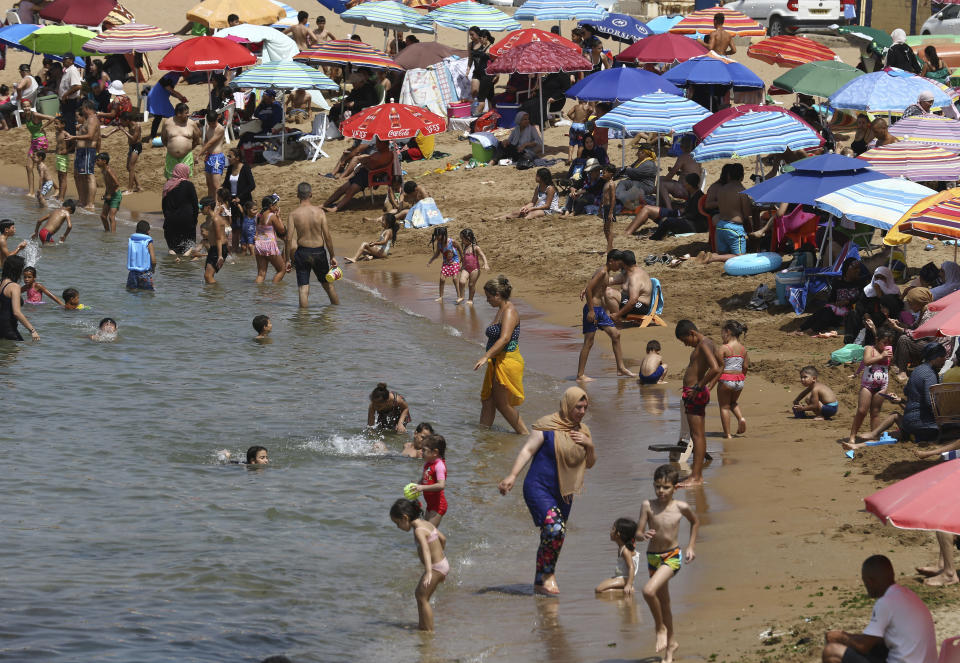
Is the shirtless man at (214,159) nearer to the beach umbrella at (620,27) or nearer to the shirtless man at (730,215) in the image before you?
the beach umbrella at (620,27)

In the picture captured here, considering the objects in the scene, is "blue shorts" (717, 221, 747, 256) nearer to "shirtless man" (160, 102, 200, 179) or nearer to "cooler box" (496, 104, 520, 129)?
"cooler box" (496, 104, 520, 129)

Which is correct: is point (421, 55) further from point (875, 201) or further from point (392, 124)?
point (875, 201)

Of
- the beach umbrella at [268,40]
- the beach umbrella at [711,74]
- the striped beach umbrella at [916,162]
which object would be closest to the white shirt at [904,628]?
the striped beach umbrella at [916,162]

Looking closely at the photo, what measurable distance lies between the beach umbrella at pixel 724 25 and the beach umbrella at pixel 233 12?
886cm

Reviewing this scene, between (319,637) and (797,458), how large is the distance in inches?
185

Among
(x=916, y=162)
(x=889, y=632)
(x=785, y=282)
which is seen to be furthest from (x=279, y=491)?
(x=916, y=162)

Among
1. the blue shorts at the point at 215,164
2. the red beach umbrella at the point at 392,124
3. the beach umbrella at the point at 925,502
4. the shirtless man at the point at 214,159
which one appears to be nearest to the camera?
the beach umbrella at the point at 925,502

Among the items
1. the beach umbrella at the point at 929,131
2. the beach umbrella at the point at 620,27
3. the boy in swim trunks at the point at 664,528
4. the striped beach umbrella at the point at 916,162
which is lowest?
the boy in swim trunks at the point at 664,528

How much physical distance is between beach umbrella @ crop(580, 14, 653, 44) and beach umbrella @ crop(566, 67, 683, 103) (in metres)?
5.28

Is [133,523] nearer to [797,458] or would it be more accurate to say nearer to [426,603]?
[426,603]

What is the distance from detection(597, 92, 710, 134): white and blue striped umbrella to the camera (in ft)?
63.8

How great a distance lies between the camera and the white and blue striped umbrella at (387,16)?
2783 centimetres

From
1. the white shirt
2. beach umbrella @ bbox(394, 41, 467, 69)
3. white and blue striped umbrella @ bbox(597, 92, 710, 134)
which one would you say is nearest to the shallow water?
the white shirt

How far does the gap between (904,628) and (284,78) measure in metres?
19.8
